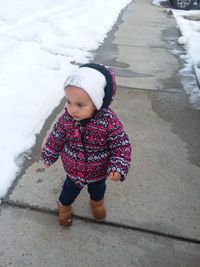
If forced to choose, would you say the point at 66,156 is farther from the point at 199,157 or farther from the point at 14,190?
the point at 199,157

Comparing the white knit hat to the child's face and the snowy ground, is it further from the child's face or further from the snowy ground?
the snowy ground

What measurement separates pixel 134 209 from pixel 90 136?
782mm

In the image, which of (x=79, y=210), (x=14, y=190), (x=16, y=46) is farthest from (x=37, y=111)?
(x=16, y=46)

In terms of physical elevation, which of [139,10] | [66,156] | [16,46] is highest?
[66,156]

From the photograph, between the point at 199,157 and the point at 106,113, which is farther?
the point at 199,157

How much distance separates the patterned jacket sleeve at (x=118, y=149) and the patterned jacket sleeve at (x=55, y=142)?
0.94 ft

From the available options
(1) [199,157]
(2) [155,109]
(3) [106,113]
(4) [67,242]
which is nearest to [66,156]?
(3) [106,113]

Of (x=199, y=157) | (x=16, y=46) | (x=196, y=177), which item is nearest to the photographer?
(x=196, y=177)

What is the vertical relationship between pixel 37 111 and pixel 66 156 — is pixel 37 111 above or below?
below

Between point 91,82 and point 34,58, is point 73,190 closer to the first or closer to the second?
point 91,82

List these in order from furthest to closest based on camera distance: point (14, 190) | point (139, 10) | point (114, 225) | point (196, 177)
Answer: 1. point (139, 10)
2. point (196, 177)
3. point (14, 190)
4. point (114, 225)

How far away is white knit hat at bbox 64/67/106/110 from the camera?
195cm

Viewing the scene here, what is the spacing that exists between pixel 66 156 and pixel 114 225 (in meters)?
0.61

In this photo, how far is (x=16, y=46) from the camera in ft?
19.0
